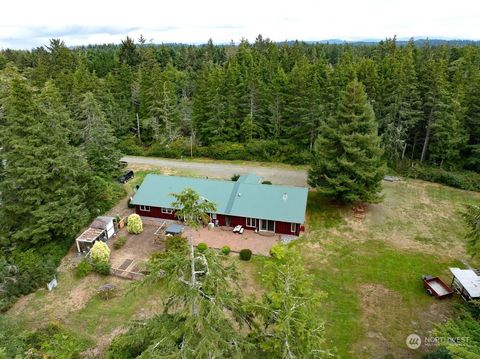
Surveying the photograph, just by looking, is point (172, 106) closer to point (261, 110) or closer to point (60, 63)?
point (261, 110)

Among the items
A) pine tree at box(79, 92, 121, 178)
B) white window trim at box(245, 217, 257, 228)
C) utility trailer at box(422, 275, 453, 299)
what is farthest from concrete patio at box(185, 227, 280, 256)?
pine tree at box(79, 92, 121, 178)

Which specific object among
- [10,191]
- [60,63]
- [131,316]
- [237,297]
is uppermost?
[60,63]

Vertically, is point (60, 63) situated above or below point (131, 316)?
above

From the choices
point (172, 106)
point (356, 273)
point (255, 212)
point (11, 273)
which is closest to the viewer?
point (11, 273)

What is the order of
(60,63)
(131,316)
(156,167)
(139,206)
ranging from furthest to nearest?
(60,63) < (156,167) < (139,206) < (131,316)

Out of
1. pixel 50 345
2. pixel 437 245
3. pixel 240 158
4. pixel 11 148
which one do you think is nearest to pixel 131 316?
pixel 50 345

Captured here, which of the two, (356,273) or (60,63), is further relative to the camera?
(60,63)

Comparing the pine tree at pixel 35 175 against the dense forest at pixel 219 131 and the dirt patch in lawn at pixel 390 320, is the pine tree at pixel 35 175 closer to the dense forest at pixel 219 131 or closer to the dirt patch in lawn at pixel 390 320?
the dense forest at pixel 219 131
